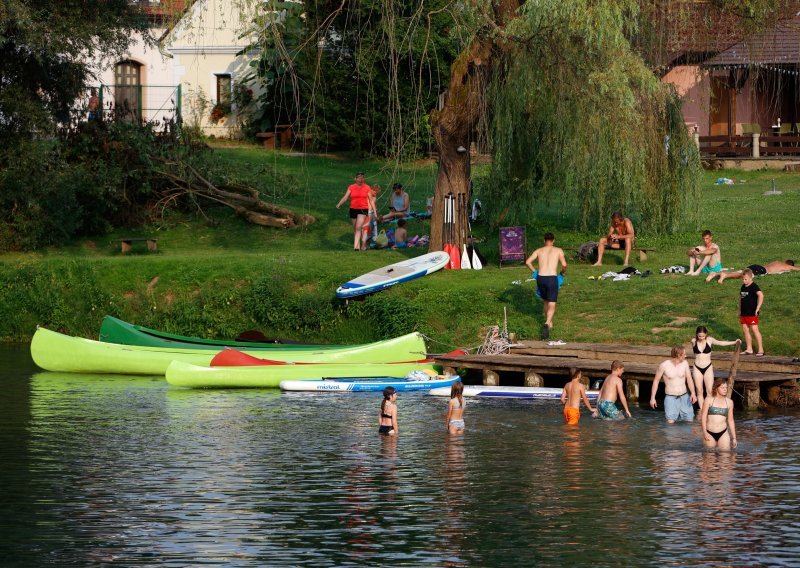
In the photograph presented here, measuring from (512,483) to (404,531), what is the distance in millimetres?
2702

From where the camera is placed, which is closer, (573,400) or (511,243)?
(573,400)

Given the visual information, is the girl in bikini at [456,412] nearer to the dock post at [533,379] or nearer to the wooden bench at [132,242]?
the dock post at [533,379]

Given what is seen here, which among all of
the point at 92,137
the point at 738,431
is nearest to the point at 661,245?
the point at 738,431

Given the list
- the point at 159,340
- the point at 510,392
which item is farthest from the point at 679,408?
the point at 159,340

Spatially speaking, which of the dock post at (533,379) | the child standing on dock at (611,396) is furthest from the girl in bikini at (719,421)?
the dock post at (533,379)

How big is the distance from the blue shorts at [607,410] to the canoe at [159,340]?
25.1 ft

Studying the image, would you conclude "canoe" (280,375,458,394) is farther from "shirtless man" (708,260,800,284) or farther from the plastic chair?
the plastic chair

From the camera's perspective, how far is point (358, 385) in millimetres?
25641

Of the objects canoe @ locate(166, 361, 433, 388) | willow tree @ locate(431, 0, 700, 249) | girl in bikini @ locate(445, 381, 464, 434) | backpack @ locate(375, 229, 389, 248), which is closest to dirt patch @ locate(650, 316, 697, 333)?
willow tree @ locate(431, 0, 700, 249)

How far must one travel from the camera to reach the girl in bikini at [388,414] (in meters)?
20.4

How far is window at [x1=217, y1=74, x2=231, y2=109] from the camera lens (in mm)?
55906

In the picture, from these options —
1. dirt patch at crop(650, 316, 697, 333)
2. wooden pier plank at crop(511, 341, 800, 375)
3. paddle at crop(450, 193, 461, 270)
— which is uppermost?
paddle at crop(450, 193, 461, 270)

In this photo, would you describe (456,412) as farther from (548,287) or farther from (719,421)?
(548,287)

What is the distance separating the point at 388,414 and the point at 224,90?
125 ft
